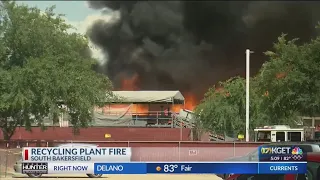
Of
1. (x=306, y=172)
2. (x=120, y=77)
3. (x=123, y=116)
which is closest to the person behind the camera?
(x=306, y=172)

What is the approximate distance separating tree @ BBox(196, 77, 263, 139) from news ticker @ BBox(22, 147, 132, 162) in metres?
41.4

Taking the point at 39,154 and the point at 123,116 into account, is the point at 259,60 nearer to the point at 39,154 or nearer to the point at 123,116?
the point at 123,116

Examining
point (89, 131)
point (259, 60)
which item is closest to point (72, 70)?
point (89, 131)

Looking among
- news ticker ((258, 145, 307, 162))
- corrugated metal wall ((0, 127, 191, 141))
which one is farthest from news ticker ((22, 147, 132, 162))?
corrugated metal wall ((0, 127, 191, 141))

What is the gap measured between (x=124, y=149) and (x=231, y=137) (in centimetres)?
4140

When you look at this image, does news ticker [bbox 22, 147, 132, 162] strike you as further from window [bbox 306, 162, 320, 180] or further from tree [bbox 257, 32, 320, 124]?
tree [bbox 257, 32, 320, 124]

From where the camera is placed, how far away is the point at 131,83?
73125 mm

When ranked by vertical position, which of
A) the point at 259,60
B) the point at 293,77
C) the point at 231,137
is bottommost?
the point at 231,137

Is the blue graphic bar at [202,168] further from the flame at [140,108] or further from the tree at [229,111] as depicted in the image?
the flame at [140,108]

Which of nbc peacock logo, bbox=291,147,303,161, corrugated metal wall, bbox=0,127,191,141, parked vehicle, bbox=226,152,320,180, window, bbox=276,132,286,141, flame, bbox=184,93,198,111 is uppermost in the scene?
flame, bbox=184,93,198,111

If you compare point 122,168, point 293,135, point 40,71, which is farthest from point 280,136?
point 122,168

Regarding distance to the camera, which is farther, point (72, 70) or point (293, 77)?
point (293, 77)

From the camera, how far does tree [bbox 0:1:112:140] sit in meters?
27.4

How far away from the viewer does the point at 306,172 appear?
144 inches
